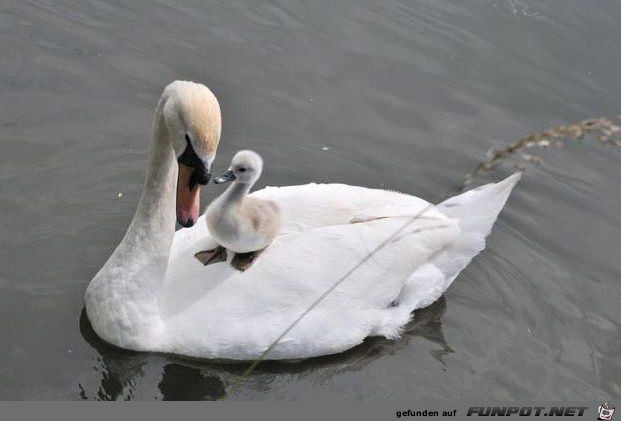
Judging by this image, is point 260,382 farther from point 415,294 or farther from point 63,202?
point 63,202

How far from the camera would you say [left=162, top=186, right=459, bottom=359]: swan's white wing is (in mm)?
5898

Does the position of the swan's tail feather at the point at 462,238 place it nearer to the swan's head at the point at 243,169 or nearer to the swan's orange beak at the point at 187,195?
the swan's head at the point at 243,169

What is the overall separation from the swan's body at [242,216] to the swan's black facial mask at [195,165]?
553 mm

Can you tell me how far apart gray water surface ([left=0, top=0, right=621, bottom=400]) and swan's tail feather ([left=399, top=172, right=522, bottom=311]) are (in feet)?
0.89

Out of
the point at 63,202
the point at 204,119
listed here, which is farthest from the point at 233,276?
the point at 63,202

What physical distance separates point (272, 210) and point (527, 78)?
5.25 metres

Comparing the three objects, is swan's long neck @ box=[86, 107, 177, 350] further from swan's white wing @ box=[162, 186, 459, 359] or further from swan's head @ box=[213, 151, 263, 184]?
swan's head @ box=[213, 151, 263, 184]

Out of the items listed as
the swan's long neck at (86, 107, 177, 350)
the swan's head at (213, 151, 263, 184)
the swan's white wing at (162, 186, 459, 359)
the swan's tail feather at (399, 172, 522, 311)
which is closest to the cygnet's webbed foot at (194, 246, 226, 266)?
the swan's white wing at (162, 186, 459, 359)

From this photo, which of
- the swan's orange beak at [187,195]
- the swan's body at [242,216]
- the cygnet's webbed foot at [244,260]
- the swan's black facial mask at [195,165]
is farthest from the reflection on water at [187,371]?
the swan's black facial mask at [195,165]

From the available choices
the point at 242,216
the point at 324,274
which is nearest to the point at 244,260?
the point at 242,216

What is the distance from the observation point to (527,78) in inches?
406

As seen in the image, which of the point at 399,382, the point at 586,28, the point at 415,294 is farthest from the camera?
the point at 586,28

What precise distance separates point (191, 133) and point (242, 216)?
922 mm

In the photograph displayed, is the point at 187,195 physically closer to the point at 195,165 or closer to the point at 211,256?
the point at 195,165
